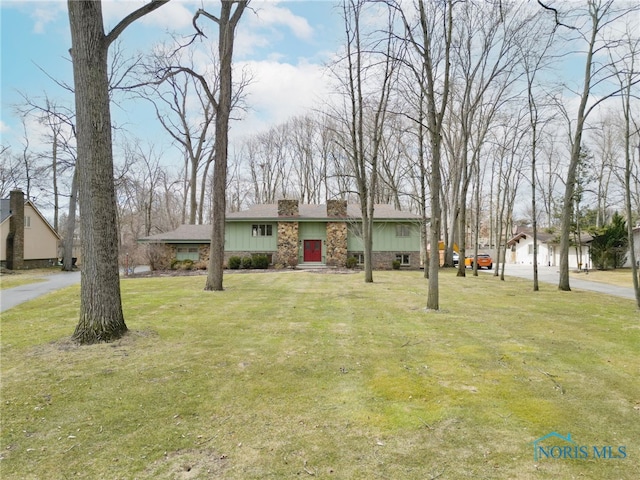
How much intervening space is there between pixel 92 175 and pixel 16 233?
2694 cm

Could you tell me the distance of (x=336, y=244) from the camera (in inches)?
1027

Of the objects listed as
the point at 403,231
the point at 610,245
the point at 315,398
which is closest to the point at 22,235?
the point at 403,231

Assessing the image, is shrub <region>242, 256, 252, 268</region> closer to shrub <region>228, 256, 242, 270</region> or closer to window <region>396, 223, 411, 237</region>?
shrub <region>228, 256, 242, 270</region>

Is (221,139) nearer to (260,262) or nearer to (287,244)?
(260,262)

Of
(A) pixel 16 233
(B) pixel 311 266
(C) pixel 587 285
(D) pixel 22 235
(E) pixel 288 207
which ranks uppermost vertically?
(E) pixel 288 207

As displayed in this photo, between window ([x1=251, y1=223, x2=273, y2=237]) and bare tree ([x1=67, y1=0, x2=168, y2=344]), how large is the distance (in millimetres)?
20258

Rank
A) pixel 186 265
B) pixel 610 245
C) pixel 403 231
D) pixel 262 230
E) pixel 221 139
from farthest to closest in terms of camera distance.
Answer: pixel 610 245 → pixel 262 230 → pixel 403 231 → pixel 186 265 → pixel 221 139

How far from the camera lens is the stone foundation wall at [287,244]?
25734mm

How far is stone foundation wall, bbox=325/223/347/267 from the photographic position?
25936 mm

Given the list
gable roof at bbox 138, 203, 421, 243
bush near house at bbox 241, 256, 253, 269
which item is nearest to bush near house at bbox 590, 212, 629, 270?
gable roof at bbox 138, 203, 421, 243

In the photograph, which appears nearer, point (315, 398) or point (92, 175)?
point (315, 398)

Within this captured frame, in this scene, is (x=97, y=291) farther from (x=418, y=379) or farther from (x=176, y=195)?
(x=176, y=195)

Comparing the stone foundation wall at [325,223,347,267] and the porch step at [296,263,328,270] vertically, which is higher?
the stone foundation wall at [325,223,347,267]

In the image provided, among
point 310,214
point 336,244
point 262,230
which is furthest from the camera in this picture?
point 310,214
